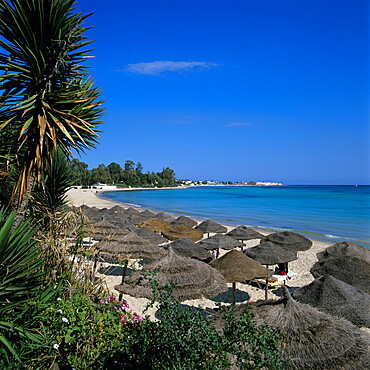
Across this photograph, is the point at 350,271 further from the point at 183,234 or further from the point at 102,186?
the point at 102,186

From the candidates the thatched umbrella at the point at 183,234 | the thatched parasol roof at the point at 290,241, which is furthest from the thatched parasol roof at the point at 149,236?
the thatched parasol roof at the point at 290,241

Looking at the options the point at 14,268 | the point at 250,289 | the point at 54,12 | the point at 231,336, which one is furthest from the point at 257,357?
the point at 250,289

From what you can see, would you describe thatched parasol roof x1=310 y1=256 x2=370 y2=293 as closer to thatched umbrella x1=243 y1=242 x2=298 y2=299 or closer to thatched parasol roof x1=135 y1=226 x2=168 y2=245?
thatched umbrella x1=243 y1=242 x2=298 y2=299

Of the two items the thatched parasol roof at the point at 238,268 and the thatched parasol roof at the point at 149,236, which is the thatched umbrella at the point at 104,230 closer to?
the thatched parasol roof at the point at 149,236

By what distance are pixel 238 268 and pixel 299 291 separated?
190 centimetres

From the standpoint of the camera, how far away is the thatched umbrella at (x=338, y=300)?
264 inches

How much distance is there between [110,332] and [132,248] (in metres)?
6.67

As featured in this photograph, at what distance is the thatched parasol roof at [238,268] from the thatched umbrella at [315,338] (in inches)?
147

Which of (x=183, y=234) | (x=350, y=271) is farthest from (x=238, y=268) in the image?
(x=183, y=234)

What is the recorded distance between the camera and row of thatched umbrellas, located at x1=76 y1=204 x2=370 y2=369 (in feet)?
14.3

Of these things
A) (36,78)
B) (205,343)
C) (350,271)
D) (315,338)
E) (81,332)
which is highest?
(36,78)

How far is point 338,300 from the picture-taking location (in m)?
6.80

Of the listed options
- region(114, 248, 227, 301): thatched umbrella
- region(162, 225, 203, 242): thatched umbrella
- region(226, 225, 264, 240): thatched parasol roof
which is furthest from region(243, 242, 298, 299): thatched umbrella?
region(162, 225, 203, 242): thatched umbrella

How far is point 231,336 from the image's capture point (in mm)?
3102
